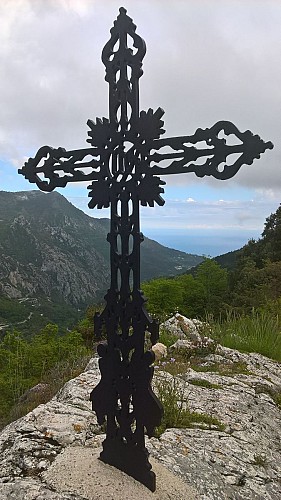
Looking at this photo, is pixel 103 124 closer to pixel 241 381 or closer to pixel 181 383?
pixel 181 383

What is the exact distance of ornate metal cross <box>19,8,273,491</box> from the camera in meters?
2.88

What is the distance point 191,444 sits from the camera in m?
3.44

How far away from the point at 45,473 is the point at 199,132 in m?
2.44

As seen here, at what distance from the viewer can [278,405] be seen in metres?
4.80

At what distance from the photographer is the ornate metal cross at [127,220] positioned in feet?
9.43

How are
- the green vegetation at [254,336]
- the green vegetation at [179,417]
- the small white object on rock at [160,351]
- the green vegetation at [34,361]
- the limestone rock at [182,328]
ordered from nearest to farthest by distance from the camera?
the green vegetation at [179,417]
the small white object on rock at [160,351]
the green vegetation at [254,336]
the green vegetation at [34,361]
the limestone rock at [182,328]

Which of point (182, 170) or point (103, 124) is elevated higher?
point (103, 124)

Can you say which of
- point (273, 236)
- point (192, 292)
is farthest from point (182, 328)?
point (273, 236)

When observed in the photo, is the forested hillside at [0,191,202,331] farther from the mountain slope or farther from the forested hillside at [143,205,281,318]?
the forested hillside at [143,205,281,318]

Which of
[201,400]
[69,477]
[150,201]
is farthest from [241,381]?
[150,201]

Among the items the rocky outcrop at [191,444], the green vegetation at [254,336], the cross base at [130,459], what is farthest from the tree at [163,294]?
the cross base at [130,459]

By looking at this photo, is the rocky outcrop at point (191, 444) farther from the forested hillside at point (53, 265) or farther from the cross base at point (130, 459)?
the forested hillside at point (53, 265)

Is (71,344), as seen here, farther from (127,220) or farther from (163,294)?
(163,294)

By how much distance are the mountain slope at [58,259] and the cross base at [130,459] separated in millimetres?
70125
